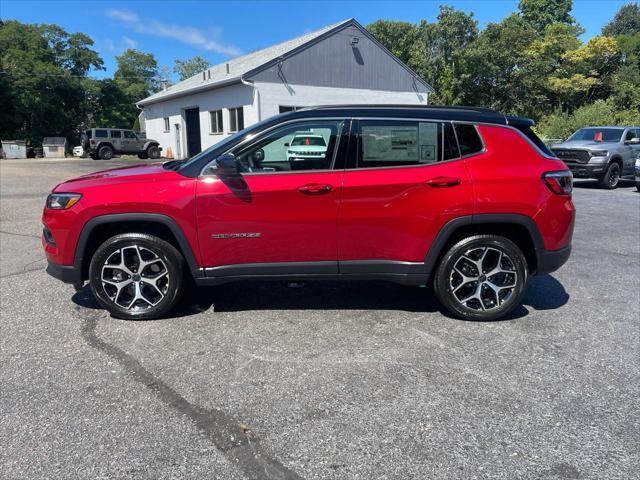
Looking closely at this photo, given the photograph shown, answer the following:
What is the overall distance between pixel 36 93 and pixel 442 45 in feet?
122

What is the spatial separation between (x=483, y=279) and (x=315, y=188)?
1.68m

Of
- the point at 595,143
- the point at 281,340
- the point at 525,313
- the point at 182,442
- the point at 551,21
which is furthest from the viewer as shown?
the point at 551,21

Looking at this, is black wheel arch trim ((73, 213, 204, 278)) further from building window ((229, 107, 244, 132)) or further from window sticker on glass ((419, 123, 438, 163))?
building window ((229, 107, 244, 132))

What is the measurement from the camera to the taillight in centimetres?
393

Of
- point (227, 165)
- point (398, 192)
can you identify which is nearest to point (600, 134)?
point (398, 192)

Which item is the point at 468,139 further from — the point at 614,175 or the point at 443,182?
A: the point at 614,175

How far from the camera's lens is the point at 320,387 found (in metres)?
3.05

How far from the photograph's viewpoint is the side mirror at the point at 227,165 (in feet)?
12.1

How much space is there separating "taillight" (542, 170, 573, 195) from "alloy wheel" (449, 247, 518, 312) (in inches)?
26.7

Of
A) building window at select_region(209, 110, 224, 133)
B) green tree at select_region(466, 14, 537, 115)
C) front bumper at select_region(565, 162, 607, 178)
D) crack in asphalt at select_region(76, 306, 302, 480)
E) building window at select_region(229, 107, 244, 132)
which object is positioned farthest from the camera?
green tree at select_region(466, 14, 537, 115)

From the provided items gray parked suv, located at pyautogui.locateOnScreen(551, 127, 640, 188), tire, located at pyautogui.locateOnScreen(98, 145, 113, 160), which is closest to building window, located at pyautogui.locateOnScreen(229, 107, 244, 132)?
tire, located at pyautogui.locateOnScreen(98, 145, 113, 160)

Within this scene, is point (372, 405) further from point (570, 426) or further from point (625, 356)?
point (625, 356)

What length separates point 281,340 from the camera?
3.73m

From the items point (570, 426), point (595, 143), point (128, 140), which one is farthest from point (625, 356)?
point (128, 140)
